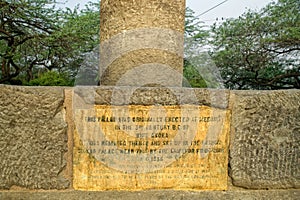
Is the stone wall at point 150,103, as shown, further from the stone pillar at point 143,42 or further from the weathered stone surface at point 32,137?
the stone pillar at point 143,42

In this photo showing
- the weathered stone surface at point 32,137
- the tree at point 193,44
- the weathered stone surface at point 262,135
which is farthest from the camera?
the tree at point 193,44

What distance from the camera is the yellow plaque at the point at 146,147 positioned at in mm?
2080

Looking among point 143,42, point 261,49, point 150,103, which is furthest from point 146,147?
point 261,49

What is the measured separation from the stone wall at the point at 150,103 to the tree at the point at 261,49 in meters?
4.54

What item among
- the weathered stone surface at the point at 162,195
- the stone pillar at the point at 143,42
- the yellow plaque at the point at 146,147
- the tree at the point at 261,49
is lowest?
the weathered stone surface at the point at 162,195

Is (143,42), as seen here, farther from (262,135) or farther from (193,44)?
(193,44)

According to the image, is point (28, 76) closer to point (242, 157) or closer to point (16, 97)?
point (16, 97)

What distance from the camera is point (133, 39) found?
2.45 metres

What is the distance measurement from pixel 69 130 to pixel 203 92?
2.66 feet

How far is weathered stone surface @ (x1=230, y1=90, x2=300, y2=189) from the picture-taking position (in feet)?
7.08

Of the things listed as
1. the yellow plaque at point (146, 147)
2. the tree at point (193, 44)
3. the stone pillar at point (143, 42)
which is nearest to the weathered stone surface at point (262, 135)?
the yellow plaque at point (146, 147)

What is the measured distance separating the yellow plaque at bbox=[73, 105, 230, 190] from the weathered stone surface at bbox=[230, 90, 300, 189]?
5.3 inches

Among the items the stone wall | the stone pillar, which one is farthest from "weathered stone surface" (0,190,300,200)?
the stone pillar

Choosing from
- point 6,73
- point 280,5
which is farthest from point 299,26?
point 6,73
